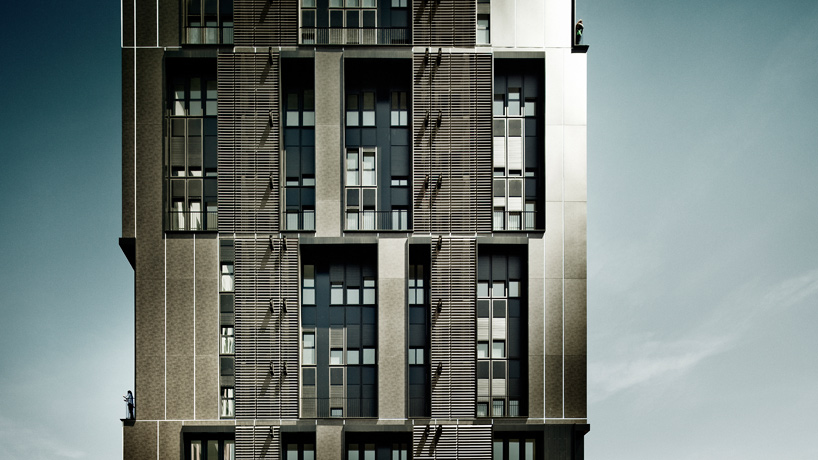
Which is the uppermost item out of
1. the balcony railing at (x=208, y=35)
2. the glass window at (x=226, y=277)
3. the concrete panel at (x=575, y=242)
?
the balcony railing at (x=208, y=35)

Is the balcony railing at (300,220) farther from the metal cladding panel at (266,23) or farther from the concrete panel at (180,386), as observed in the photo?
the metal cladding panel at (266,23)

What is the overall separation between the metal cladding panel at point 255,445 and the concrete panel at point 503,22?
24.3 m

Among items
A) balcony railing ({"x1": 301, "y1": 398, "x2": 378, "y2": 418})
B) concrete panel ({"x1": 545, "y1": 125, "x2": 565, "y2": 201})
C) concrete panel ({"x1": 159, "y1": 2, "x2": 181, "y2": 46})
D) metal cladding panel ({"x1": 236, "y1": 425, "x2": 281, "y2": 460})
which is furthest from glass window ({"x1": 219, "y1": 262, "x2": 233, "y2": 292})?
concrete panel ({"x1": 545, "y1": 125, "x2": 565, "y2": 201})

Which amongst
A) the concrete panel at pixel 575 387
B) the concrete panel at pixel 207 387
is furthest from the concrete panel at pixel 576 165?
the concrete panel at pixel 207 387

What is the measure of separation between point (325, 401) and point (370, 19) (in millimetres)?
21230

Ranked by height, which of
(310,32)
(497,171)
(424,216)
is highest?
(310,32)

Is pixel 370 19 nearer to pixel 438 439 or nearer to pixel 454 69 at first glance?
pixel 454 69

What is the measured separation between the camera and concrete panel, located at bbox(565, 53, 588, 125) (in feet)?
86.2

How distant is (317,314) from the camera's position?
26312mm

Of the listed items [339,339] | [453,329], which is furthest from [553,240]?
[339,339]

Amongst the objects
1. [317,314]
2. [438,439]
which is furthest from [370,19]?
[438,439]

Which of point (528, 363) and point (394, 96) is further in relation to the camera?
point (394, 96)

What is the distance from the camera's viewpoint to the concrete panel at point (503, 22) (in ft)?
86.5

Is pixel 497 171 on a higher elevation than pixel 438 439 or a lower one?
higher
